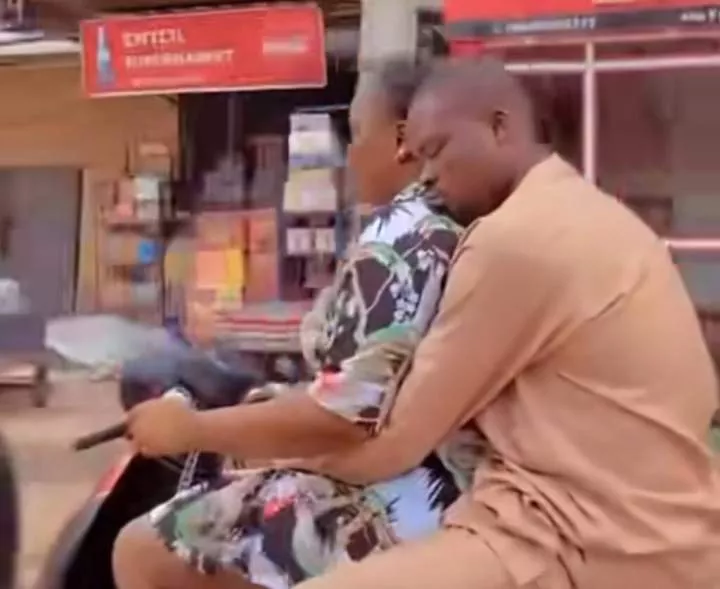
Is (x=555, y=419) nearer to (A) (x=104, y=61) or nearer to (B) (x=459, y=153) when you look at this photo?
(B) (x=459, y=153)

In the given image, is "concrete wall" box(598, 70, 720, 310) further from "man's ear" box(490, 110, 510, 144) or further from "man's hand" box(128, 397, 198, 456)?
"man's hand" box(128, 397, 198, 456)

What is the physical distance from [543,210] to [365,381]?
325 mm

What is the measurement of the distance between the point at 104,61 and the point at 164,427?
15.8 ft

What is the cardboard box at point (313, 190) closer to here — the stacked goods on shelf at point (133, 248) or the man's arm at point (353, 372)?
the stacked goods on shelf at point (133, 248)

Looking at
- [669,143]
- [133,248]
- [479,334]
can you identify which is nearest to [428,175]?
[479,334]

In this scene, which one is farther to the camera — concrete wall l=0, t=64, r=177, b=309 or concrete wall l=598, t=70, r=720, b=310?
concrete wall l=0, t=64, r=177, b=309

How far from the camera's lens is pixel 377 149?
2.30m

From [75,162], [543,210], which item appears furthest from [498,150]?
[75,162]

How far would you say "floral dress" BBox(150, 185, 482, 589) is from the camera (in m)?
2.03

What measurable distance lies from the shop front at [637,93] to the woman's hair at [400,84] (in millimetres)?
2306

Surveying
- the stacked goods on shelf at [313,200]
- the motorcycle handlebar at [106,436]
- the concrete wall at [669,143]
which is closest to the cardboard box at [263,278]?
the stacked goods on shelf at [313,200]

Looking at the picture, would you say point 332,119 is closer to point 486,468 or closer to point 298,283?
point 298,283

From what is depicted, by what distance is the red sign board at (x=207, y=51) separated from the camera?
6.36m

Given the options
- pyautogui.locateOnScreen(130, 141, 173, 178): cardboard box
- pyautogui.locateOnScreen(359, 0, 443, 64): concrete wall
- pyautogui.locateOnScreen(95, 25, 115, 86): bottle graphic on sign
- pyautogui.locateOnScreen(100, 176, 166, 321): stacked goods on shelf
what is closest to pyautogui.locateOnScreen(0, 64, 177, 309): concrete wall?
pyautogui.locateOnScreen(130, 141, 173, 178): cardboard box
